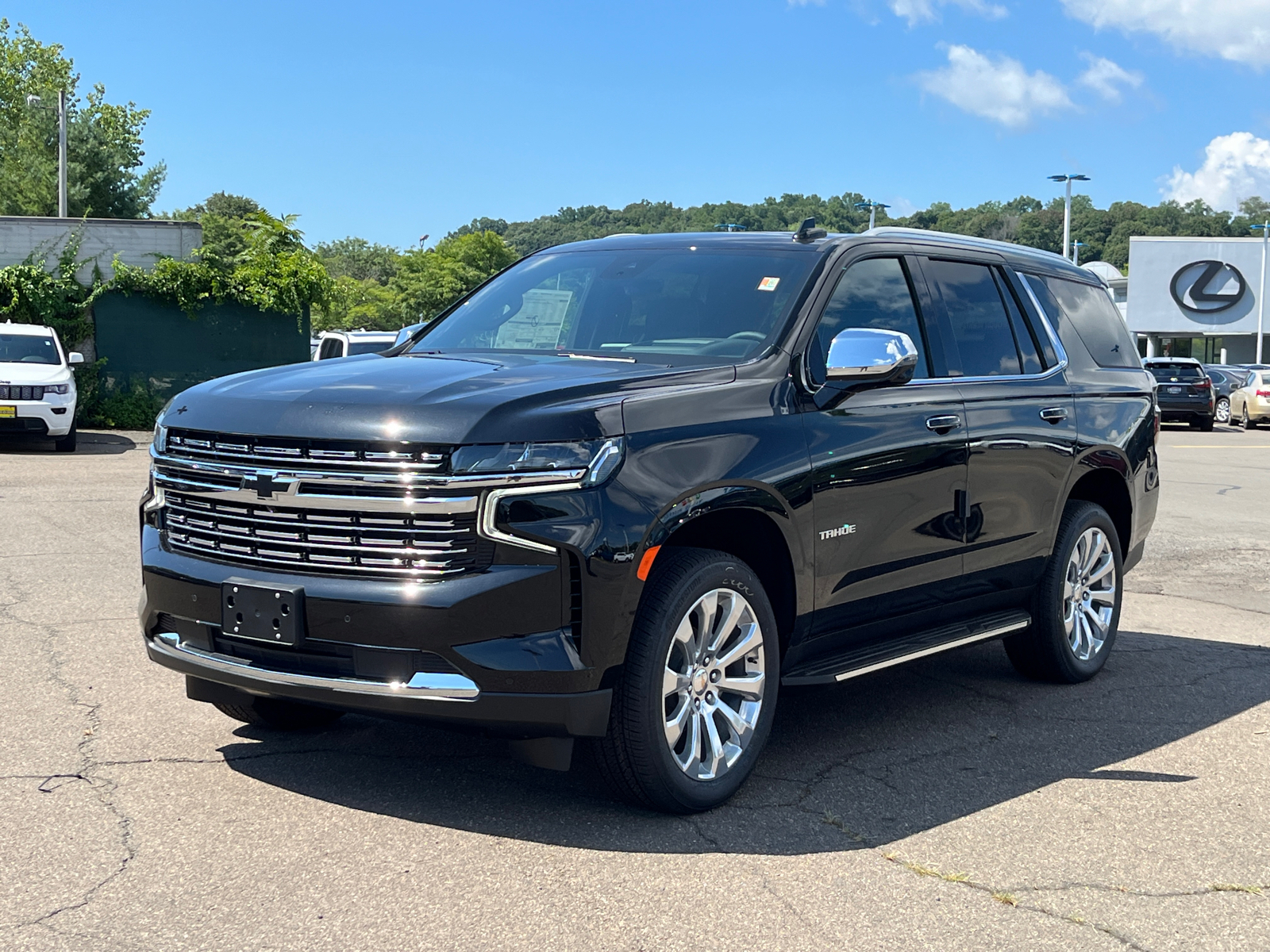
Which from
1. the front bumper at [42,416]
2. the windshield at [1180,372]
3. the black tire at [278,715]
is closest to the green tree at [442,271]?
the windshield at [1180,372]

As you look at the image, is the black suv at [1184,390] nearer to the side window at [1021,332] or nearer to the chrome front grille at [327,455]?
the side window at [1021,332]

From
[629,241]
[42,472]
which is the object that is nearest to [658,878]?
[629,241]

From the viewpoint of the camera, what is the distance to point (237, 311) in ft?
85.5

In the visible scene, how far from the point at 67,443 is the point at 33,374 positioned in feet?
3.75

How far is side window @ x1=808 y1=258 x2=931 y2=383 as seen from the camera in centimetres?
527

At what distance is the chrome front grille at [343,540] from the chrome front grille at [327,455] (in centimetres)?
13

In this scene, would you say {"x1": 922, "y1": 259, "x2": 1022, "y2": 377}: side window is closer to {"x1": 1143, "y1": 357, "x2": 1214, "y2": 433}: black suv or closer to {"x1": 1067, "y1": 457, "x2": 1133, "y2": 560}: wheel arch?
{"x1": 1067, "y1": 457, "x2": 1133, "y2": 560}: wheel arch

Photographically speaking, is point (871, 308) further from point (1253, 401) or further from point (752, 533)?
point (1253, 401)

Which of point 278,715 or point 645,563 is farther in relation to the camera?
point 278,715

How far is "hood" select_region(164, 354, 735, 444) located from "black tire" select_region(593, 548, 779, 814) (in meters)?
0.53

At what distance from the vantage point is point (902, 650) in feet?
17.7

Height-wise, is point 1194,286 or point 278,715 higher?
point 1194,286

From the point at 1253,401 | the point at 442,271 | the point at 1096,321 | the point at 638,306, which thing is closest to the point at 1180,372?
the point at 1253,401

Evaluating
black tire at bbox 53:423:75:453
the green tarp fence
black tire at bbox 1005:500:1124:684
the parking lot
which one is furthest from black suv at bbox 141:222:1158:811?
the green tarp fence
